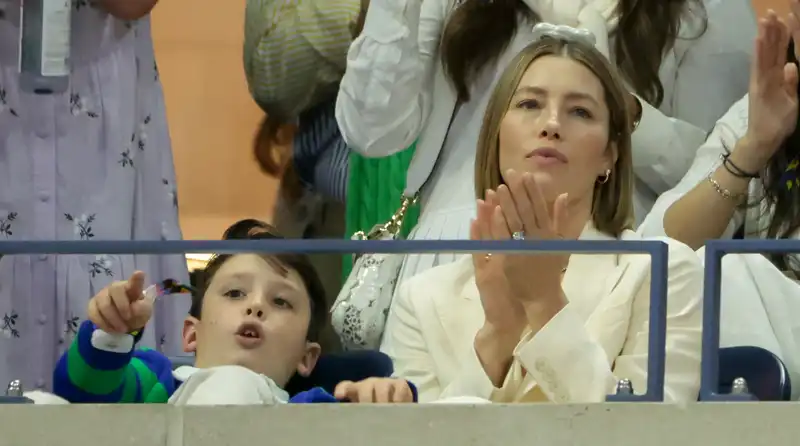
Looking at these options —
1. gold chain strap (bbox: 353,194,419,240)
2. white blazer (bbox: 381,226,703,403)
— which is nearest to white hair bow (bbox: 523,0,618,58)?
gold chain strap (bbox: 353,194,419,240)

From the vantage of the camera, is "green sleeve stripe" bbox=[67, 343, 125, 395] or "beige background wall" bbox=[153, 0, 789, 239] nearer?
"green sleeve stripe" bbox=[67, 343, 125, 395]

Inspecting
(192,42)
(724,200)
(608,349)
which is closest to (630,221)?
(724,200)

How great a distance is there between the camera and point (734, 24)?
2543mm

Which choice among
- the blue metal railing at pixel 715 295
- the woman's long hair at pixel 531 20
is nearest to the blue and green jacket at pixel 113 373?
the blue metal railing at pixel 715 295

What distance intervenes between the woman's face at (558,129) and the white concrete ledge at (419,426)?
396 mm

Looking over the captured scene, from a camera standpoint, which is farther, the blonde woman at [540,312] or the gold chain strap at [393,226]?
the gold chain strap at [393,226]

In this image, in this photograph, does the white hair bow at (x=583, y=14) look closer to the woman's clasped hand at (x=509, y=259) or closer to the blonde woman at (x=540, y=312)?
the blonde woman at (x=540, y=312)

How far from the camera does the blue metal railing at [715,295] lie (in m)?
1.75

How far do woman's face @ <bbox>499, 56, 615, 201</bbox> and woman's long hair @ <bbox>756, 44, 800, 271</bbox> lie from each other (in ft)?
0.73

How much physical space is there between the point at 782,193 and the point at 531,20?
35 centimetres

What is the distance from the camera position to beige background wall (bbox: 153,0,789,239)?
3246 mm

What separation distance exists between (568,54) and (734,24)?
41 cm

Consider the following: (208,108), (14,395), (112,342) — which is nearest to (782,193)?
(112,342)

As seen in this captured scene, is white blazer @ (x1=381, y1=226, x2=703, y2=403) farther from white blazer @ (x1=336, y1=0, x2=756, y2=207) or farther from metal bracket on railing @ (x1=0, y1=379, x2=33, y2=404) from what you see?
white blazer @ (x1=336, y1=0, x2=756, y2=207)
